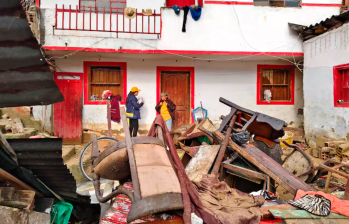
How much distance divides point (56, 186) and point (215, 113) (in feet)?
25.2

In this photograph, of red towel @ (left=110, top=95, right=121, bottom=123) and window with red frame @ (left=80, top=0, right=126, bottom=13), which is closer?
window with red frame @ (left=80, top=0, right=126, bottom=13)

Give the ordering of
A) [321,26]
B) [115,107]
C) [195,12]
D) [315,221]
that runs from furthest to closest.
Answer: [115,107] < [195,12] < [321,26] < [315,221]

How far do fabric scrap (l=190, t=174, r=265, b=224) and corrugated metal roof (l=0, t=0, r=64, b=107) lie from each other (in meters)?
2.05

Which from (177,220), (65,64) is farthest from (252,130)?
(65,64)

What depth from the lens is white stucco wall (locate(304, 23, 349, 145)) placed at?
24.9ft

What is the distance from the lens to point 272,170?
4.32 meters

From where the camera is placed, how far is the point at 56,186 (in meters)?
3.08

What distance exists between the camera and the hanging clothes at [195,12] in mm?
8603

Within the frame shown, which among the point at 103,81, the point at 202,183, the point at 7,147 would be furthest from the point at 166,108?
the point at 7,147

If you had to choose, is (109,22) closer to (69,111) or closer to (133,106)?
(133,106)

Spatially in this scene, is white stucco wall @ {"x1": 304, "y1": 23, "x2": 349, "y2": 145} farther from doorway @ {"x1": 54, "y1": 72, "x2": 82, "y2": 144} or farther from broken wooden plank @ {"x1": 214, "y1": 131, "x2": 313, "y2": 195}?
doorway @ {"x1": 54, "y1": 72, "x2": 82, "y2": 144}

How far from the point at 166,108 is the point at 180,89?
4.51 ft

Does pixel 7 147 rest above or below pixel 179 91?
below

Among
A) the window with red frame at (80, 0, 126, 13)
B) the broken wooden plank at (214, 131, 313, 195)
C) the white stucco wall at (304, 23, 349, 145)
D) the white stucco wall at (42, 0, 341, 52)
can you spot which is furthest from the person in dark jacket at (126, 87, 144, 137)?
the white stucco wall at (304, 23, 349, 145)
